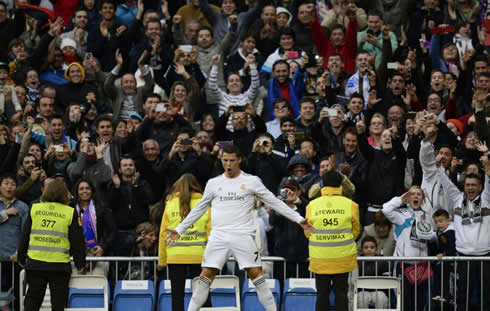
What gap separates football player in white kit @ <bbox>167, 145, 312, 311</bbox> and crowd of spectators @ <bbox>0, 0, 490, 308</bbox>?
62.9 inches

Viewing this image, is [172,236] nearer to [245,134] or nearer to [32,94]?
[245,134]

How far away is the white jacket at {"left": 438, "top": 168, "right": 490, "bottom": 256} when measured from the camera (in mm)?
15227

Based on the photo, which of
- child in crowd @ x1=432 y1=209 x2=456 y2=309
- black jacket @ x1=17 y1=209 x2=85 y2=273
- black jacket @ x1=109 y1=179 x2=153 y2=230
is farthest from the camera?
black jacket @ x1=109 y1=179 x2=153 y2=230

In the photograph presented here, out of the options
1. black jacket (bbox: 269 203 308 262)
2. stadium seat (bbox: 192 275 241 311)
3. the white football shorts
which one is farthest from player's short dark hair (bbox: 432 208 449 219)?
the white football shorts

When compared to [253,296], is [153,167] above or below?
Answer: above

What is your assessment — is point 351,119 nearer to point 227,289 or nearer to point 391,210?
point 391,210

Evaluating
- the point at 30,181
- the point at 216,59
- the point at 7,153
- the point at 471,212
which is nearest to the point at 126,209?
the point at 30,181

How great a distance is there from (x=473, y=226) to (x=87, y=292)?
17.3 feet

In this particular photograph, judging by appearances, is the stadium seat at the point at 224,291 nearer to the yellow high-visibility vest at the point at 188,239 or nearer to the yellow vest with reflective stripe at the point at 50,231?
the yellow high-visibility vest at the point at 188,239

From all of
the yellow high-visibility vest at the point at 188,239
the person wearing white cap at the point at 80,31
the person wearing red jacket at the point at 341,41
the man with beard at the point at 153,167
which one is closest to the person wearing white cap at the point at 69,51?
the person wearing white cap at the point at 80,31

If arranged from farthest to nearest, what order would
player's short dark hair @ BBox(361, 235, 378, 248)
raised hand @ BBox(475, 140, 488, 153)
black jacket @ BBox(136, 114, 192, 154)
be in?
black jacket @ BBox(136, 114, 192, 154) < raised hand @ BBox(475, 140, 488, 153) < player's short dark hair @ BBox(361, 235, 378, 248)

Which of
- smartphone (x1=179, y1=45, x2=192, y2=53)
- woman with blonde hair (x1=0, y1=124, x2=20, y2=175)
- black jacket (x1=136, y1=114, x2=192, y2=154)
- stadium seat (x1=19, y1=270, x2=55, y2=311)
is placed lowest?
stadium seat (x1=19, y1=270, x2=55, y2=311)

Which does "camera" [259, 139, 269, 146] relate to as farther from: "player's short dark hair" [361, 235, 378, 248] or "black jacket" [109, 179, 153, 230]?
"player's short dark hair" [361, 235, 378, 248]

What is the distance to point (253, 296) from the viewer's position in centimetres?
1467
